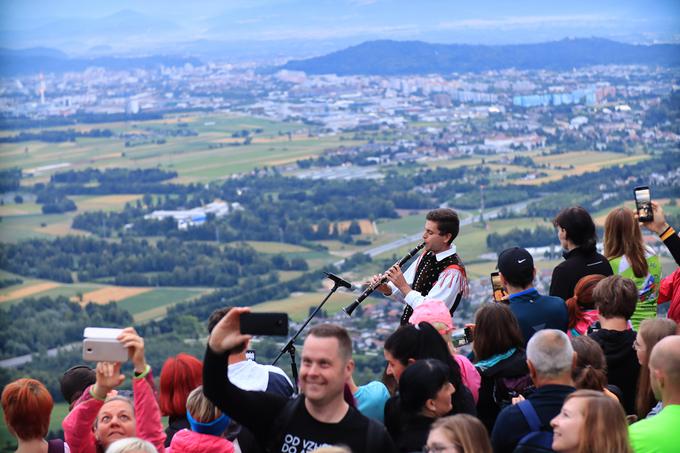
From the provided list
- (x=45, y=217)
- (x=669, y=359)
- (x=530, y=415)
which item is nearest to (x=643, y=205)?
(x=669, y=359)

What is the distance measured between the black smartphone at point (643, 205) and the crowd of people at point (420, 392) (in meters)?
0.63

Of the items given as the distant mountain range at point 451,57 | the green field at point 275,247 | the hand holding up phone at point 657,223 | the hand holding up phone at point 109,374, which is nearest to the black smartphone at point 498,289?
the hand holding up phone at point 657,223

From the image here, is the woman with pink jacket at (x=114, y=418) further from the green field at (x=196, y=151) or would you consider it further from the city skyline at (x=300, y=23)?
the city skyline at (x=300, y=23)

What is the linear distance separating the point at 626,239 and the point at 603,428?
113 inches

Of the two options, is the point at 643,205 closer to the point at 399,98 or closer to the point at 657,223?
the point at 657,223

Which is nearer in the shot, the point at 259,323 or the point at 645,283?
the point at 259,323

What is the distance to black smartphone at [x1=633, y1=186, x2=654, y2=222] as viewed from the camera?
6.47m

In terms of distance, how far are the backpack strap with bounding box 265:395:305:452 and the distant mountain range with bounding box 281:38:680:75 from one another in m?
76.0

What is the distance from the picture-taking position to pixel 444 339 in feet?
15.6

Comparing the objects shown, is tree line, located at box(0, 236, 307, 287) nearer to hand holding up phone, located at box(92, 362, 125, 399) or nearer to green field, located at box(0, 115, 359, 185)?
green field, located at box(0, 115, 359, 185)

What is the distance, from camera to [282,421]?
12.3 feet

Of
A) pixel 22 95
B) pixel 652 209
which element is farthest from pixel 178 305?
pixel 22 95

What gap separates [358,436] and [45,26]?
337 ft

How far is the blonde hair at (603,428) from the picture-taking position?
3.69m
